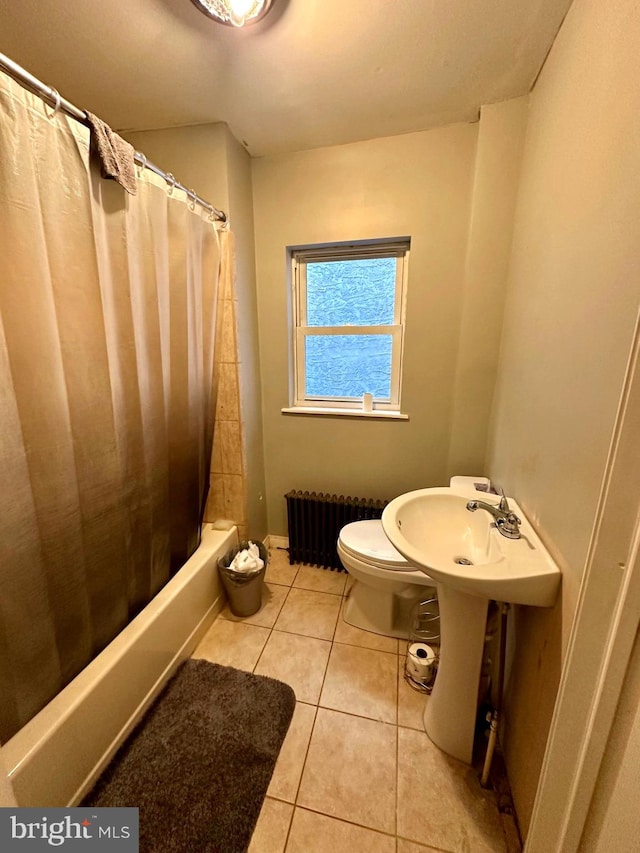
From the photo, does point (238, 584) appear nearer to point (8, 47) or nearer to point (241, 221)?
point (241, 221)

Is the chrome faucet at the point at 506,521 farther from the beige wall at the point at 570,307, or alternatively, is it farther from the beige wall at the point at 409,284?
the beige wall at the point at 409,284

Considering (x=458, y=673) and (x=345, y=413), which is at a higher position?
(x=345, y=413)

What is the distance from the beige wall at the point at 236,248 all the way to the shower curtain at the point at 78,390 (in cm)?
28

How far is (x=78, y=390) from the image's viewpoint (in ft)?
2.94

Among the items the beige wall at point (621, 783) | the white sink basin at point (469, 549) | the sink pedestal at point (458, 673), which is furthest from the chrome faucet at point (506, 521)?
the beige wall at point (621, 783)

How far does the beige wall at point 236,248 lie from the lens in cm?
144

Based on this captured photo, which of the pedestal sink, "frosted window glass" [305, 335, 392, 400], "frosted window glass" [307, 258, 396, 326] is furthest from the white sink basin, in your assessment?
"frosted window glass" [307, 258, 396, 326]

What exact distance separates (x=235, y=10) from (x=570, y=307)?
1261 mm

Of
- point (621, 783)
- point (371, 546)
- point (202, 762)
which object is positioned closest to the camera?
point (621, 783)

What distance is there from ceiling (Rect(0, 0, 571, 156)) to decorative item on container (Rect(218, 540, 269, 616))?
6.40 ft

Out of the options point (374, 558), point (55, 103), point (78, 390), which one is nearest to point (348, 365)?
point (374, 558)

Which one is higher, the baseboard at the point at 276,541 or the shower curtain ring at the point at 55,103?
the shower curtain ring at the point at 55,103

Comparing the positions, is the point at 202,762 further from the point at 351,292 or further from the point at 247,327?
the point at 351,292

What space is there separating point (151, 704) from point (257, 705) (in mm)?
386
